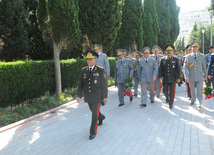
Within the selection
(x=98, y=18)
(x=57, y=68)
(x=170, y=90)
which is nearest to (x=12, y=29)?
(x=57, y=68)

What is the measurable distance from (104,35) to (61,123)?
9.70 meters

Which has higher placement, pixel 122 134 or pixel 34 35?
pixel 34 35

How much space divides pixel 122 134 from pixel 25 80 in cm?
443

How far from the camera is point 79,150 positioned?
173 inches

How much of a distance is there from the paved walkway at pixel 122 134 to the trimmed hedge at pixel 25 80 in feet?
4.86

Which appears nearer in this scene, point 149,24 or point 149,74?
point 149,74

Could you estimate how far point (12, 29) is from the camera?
12312mm

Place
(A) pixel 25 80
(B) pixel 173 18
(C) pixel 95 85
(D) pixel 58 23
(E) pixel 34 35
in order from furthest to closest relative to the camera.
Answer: (B) pixel 173 18 < (E) pixel 34 35 < (D) pixel 58 23 < (A) pixel 25 80 < (C) pixel 95 85

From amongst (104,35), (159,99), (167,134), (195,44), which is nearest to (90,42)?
(104,35)

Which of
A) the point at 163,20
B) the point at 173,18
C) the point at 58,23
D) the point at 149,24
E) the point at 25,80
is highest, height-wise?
the point at 173,18

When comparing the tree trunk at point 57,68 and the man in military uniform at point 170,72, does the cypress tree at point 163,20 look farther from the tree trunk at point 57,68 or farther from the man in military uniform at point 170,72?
the man in military uniform at point 170,72

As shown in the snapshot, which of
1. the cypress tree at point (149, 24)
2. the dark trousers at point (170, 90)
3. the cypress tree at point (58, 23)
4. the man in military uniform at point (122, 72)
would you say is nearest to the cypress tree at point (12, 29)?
the cypress tree at point (58, 23)

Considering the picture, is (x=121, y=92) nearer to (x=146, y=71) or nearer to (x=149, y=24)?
(x=146, y=71)

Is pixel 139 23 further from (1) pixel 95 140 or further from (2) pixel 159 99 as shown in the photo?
(1) pixel 95 140
